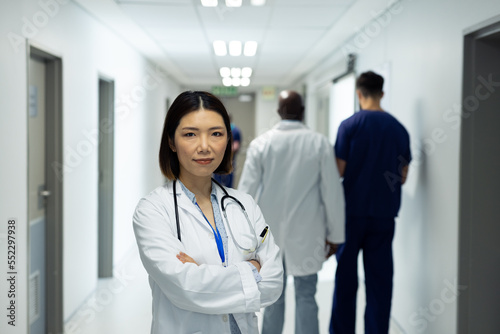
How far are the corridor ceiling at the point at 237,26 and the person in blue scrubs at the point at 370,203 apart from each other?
110 cm

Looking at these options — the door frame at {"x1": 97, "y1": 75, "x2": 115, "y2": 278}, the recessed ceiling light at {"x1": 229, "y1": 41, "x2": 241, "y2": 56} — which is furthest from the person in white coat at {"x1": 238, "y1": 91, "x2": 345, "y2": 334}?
the recessed ceiling light at {"x1": 229, "y1": 41, "x2": 241, "y2": 56}

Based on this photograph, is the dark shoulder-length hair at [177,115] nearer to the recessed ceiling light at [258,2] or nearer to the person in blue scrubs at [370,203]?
the person in blue scrubs at [370,203]

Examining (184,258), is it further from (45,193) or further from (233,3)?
(233,3)

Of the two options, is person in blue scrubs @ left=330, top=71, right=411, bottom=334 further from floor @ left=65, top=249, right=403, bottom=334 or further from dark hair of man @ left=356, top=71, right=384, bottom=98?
floor @ left=65, top=249, right=403, bottom=334

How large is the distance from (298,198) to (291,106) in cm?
48

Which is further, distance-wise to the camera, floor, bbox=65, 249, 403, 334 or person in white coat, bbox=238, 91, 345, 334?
floor, bbox=65, 249, 403, 334

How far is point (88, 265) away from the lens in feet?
11.9

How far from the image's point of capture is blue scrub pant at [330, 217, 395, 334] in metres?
2.61

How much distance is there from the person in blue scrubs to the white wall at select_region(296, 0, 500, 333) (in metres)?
0.22

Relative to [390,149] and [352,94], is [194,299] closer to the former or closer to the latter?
[390,149]

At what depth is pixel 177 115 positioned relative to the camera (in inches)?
48.4

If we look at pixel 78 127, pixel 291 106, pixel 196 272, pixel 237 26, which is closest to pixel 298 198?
pixel 291 106

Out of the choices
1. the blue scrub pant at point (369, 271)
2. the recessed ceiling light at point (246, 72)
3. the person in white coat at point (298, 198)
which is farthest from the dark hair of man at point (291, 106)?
the recessed ceiling light at point (246, 72)

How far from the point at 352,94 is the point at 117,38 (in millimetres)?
2376
